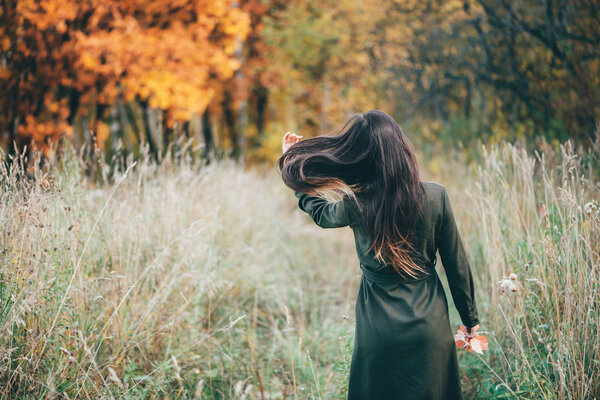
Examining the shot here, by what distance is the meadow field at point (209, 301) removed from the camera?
2.44 metres

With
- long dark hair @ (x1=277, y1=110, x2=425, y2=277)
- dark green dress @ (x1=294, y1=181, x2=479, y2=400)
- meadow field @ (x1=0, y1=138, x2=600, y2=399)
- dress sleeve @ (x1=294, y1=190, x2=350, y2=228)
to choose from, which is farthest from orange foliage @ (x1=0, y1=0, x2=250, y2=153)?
dark green dress @ (x1=294, y1=181, x2=479, y2=400)

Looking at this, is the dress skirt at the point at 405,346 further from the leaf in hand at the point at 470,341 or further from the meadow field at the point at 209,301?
the meadow field at the point at 209,301

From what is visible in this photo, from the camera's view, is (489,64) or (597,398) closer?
(597,398)

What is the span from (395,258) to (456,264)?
1.11 feet

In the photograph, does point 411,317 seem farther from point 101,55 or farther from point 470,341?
point 101,55

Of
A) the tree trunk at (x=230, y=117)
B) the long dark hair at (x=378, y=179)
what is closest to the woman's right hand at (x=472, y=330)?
the long dark hair at (x=378, y=179)

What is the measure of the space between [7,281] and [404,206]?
2200 mm

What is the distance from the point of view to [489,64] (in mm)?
6715

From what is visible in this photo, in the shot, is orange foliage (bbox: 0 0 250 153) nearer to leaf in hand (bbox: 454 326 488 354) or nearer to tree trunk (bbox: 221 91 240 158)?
leaf in hand (bbox: 454 326 488 354)

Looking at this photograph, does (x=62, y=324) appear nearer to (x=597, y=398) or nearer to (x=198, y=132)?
(x=597, y=398)

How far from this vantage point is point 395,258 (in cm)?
216

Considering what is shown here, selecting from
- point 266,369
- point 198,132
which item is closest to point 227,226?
point 266,369

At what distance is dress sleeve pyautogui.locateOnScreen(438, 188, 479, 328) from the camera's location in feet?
7.28

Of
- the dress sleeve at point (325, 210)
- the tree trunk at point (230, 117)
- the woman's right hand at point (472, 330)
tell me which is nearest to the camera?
the dress sleeve at point (325, 210)
